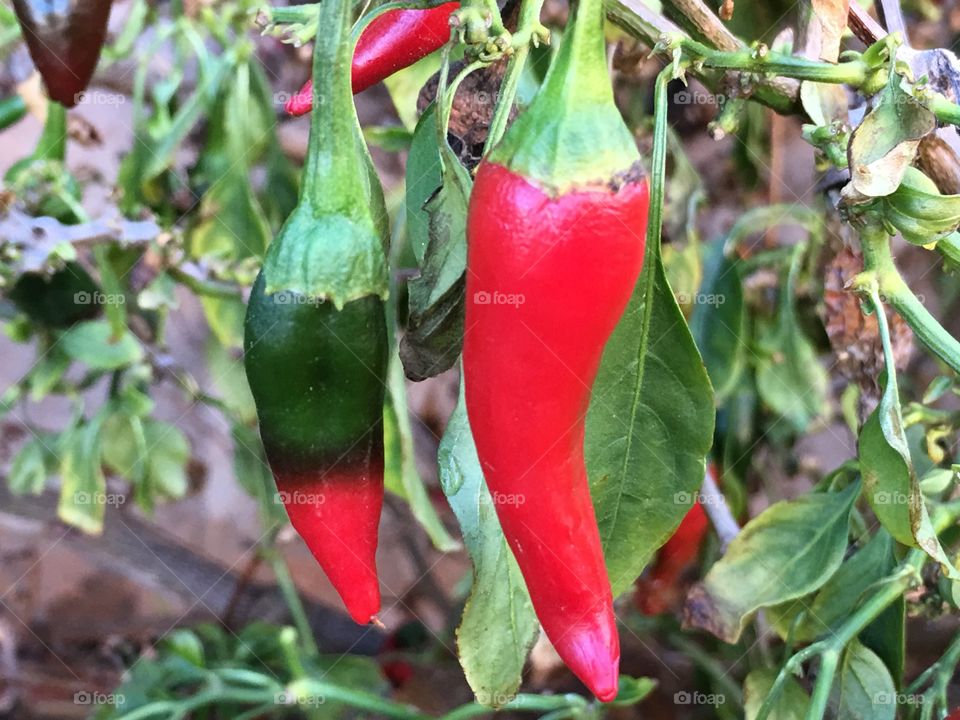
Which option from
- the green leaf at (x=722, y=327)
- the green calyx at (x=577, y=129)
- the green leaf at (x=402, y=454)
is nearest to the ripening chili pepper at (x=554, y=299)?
the green calyx at (x=577, y=129)

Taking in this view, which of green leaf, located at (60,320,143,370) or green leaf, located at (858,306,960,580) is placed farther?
green leaf, located at (60,320,143,370)

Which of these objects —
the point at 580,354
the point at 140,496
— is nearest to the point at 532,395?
the point at 580,354

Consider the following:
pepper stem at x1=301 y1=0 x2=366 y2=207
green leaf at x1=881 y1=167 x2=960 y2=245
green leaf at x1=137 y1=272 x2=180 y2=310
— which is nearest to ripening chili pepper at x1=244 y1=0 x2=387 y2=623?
pepper stem at x1=301 y1=0 x2=366 y2=207

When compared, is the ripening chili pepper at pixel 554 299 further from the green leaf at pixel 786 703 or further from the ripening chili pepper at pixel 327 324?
the green leaf at pixel 786 703

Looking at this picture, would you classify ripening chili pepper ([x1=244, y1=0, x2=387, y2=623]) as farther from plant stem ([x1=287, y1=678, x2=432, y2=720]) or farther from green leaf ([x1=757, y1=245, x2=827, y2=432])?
green leaf ([x1=757, y1=245, x2=827, y2=432])

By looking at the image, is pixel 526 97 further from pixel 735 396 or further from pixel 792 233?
pixel 792 233

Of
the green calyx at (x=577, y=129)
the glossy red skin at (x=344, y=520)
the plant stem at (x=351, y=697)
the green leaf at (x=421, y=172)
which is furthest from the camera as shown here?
the plant stem at (x=351, y=697)
